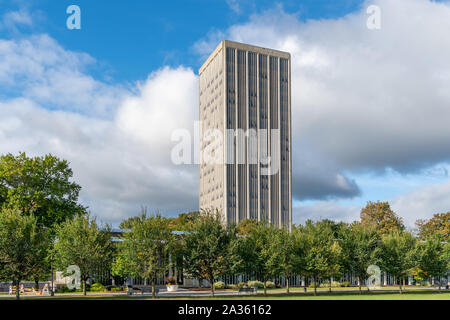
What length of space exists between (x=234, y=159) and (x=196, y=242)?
8955cm

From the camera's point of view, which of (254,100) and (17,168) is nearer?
(17,168)

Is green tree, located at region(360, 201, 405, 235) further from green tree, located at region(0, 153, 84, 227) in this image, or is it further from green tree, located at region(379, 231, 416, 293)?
green tree, located at region(0, 153, 84, 227)

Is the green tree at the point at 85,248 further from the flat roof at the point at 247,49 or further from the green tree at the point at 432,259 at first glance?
the flat roof at the point at 247,49

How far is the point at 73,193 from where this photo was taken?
6825 cm

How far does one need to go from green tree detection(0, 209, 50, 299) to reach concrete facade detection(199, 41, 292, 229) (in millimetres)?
89911

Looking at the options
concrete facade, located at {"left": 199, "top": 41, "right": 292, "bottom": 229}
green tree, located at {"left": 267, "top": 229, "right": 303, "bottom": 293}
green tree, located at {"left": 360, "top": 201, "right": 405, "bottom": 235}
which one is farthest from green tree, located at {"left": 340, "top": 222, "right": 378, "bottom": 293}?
concrete facade, located at {"left": 199, "top": 41, "right": 292, "bottom": 229}

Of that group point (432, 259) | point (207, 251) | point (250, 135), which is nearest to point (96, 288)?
point (207, 251)

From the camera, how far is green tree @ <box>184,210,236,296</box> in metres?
47.1

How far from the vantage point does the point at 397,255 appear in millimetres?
61406

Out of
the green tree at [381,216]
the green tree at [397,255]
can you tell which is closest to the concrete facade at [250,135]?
the green tree at [381,216]

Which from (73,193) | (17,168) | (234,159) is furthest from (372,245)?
(234,159)

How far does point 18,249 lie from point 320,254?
3131 centimetres

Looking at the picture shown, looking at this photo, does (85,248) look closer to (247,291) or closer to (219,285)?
(247,291)
